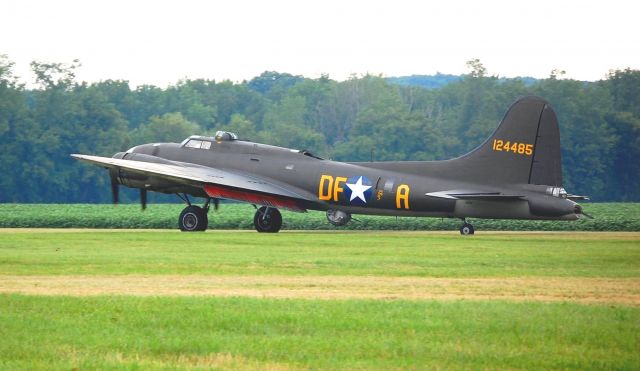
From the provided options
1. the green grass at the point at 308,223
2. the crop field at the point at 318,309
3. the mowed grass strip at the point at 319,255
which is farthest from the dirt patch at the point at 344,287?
the green grass at the point at 308,223

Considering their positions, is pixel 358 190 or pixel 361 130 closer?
pixel 358 190

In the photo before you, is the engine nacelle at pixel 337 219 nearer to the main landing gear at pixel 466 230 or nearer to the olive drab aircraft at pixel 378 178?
the olive drab aircraft at pixel 378 178

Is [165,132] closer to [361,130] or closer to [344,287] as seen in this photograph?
[361,130]

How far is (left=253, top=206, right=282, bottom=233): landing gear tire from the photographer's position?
48844 mm

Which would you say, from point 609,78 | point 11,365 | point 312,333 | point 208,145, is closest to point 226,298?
point 312,333

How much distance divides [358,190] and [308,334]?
27382 mm

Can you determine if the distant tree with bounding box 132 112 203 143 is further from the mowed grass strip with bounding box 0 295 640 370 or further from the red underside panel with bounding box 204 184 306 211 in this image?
the mowed grass strip with bounding box 0 295 640 370

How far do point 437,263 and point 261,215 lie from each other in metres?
17.6

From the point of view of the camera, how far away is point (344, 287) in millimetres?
25656

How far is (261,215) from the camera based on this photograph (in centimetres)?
4888

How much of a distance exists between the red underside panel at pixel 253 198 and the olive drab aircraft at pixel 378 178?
1.5 inches

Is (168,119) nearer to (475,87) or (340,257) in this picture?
(475,87)

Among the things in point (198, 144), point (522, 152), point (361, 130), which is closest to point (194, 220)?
point (198, 144)

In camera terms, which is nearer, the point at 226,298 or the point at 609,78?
the point at 226,298
